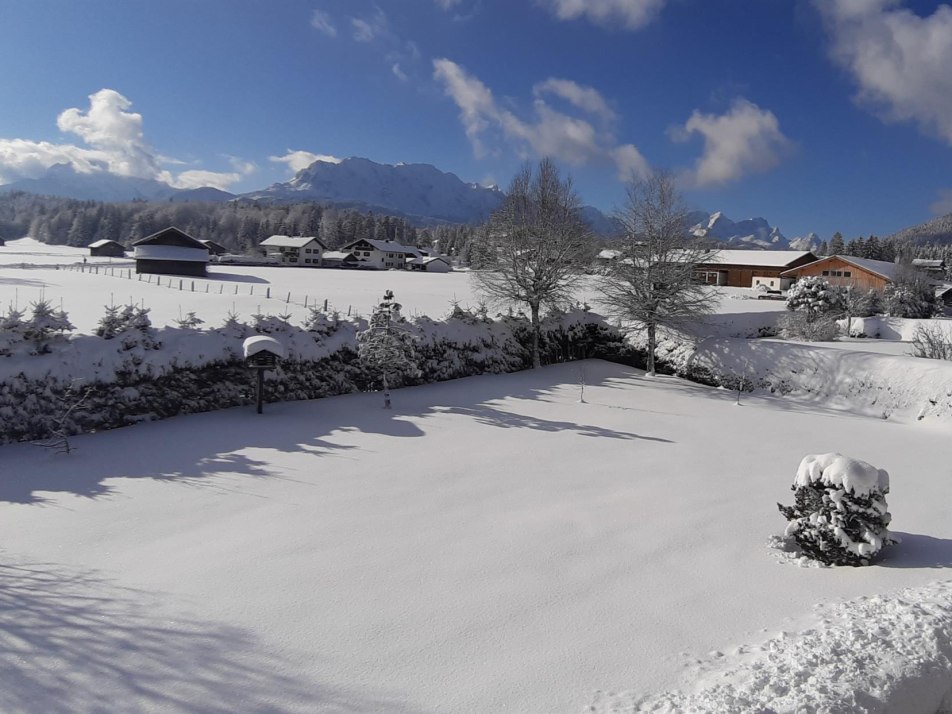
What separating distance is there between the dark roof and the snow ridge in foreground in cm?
5636

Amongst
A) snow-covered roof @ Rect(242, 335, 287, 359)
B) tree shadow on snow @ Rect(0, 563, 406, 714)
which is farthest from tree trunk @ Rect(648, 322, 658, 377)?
tree shadow on snow @ Rect(0, 563, 406, 714)

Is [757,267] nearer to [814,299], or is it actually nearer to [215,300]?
[814,299]

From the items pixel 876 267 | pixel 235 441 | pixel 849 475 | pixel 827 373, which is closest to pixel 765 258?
pixel 876 267

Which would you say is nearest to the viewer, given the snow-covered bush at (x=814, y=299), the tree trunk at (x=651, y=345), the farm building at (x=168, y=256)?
the tree trunk at (x=651, y=345)

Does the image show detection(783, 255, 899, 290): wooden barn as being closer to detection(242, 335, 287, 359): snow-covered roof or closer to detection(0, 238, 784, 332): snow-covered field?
detection(0, 238, 784, 332): snow-covered field

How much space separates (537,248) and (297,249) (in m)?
68.8

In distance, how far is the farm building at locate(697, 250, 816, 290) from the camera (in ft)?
202

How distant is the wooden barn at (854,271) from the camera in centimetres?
5024

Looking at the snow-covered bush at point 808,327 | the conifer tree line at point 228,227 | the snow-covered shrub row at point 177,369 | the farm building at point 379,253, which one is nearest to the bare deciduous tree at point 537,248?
the snow-covered shrub row at point 177,369

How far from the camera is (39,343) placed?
12438 mm

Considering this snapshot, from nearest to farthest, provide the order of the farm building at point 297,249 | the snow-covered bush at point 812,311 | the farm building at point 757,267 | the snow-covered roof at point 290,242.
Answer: the snow-covered bush at point 812,311
the farm building at point 757,267
the snow-covered roof at point 290,242
the farm building at point 297,249

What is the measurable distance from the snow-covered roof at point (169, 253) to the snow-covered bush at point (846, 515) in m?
54.7

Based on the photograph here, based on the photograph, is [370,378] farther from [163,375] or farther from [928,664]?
[928,664]

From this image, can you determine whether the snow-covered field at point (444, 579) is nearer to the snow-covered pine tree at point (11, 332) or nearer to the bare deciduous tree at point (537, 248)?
the snow-covered pine tree at point (11, 332)
